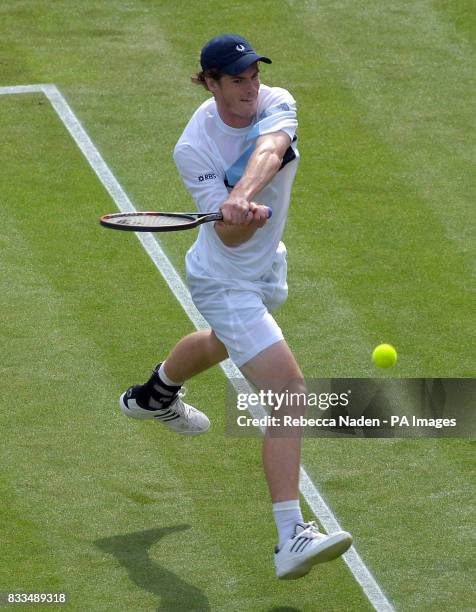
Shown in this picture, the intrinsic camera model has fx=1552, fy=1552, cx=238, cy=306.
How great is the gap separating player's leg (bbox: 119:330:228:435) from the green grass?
0.21 metres

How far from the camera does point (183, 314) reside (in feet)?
37.0

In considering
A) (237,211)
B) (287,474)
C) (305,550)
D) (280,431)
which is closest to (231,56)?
(237,211)

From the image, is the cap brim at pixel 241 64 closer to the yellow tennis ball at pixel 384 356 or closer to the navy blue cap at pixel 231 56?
the navy blue cap at pixel 231 56

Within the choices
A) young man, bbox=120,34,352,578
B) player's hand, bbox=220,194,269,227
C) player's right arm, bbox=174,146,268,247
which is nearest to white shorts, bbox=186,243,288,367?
young man, bbox=120,34,352,578

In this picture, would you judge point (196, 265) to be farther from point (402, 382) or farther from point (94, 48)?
point (94, 48)

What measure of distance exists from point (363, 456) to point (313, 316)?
6.10ft

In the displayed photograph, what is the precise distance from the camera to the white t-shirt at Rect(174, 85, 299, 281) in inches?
342

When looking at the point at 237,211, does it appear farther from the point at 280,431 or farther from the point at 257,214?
the point at 280,431

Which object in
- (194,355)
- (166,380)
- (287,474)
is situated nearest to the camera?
(287,474)

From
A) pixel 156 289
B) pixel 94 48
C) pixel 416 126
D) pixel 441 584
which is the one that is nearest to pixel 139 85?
pixel 94 48

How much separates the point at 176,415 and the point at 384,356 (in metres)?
1.43

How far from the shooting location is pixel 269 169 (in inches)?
330

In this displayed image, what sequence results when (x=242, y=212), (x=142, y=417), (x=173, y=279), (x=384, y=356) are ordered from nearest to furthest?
(x=242, y=212), (x=142, y=417), (x=384, y=356), (x=173, y=279)

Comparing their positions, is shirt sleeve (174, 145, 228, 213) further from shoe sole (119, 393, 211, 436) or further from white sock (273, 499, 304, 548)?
white sock (273, 499, 304, 548)
